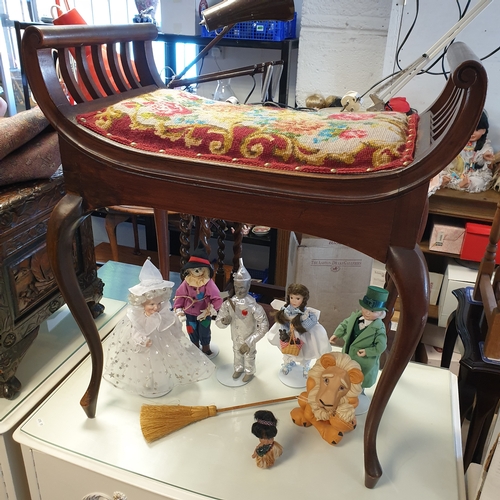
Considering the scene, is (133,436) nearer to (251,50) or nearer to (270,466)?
(270,466)

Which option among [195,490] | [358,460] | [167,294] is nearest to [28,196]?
[167,294]

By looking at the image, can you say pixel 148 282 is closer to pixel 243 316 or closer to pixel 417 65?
pixel 243 316

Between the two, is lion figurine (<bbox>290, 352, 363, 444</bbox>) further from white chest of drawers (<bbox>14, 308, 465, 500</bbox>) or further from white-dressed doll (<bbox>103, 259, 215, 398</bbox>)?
white-dressed doll (<bbox>103, 259, 215, 398</bbox>)

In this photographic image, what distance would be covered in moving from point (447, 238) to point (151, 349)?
3.64 ft

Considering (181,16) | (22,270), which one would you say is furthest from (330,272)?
(181,16)

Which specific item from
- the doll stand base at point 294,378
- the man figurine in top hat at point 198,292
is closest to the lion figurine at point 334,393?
the doll stand base at point 294,378

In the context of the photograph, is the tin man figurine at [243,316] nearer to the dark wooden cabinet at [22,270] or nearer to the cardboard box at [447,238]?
the dark wooden cabinet at [22,270]

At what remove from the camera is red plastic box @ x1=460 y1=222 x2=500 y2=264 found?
1556 mm

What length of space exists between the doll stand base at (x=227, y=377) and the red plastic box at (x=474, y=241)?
0.96 m

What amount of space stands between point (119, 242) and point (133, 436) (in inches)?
77.8

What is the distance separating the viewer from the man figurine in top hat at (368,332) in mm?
832

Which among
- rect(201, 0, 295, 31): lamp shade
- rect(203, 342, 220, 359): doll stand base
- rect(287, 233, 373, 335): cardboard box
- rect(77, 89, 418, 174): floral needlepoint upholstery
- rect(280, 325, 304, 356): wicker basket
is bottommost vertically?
rect(287, 233, 373, 335): cardboard box

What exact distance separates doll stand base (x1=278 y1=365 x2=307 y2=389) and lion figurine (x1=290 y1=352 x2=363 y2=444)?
117 millimetres

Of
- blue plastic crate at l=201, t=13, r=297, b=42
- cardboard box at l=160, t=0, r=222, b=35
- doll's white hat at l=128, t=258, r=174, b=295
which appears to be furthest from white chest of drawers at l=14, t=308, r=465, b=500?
cardboard box at l=160, t=0, r=222, b=35
